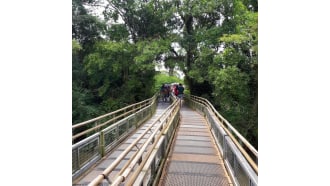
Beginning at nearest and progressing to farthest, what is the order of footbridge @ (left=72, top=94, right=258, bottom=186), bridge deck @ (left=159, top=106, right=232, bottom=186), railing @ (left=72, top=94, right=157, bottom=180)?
footbridge @ (left=72, top=94, right=258, bottom=186)
bridge deck @ (left=159, top=106, right=232, bottom=186)
railing @ (left=72, top=94, right=157, bottom=180)

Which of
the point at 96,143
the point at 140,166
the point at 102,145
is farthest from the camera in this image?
the point at 102,145

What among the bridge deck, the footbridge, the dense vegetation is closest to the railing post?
the footbridge

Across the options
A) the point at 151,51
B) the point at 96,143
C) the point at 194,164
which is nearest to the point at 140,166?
the point at 194,164

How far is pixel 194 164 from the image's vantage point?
16.4ft

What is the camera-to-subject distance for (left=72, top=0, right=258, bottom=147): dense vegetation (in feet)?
48.4

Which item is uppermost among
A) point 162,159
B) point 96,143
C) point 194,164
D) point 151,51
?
point 151,51

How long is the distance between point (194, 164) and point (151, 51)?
13022 millimetres

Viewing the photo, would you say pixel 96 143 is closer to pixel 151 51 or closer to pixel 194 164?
pixel 194 164

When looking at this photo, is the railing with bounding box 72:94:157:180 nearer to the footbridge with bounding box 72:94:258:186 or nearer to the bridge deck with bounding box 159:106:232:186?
the footbridge with bounding box 72:94:258:186

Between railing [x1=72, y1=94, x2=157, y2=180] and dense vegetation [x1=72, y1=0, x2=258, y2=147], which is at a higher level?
dense vegetation [x1=72, y1=0, x2=258, y2=147]

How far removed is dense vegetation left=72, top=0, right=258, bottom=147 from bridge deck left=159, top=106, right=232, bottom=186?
673 cm

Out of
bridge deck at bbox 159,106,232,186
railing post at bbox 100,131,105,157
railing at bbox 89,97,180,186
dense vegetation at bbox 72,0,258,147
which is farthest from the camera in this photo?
dense vegetation at bbox 72,0,258,147
